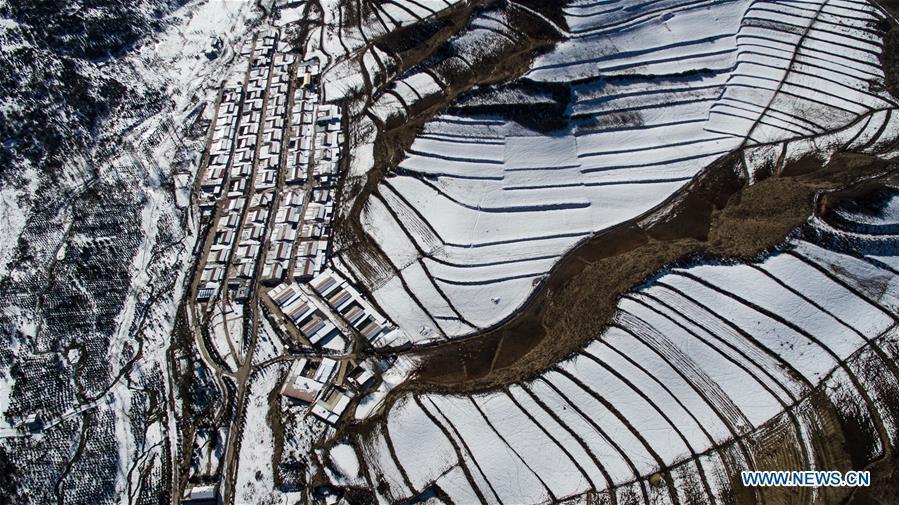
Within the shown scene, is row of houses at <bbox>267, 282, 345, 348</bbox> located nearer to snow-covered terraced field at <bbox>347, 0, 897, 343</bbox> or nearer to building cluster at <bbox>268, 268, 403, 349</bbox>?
building cluster at <bbox>268, 268, 403, 349</bbox>

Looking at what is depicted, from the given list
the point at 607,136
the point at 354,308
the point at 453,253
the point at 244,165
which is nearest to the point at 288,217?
the point at 244,165

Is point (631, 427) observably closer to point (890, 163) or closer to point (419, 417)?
point (419, 417)

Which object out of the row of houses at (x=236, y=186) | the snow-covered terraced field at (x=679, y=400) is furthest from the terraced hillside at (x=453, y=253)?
the row of houses at (x=236, y=186)

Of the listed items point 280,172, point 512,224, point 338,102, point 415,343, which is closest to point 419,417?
point 415,343

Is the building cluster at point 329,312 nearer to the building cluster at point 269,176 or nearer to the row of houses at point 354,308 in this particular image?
the row of houses at point 354,308

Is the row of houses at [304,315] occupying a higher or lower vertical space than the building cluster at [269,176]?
lower

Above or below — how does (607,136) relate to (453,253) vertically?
above

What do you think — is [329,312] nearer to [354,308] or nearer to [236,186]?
[354,308]
